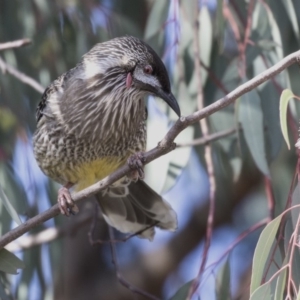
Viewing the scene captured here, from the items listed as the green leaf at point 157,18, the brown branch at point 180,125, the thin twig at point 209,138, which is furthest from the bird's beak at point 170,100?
the green leaf at point 157,18

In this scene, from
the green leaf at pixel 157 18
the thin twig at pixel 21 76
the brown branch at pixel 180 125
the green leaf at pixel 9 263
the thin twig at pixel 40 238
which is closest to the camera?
the brown branch at pixel 180 125

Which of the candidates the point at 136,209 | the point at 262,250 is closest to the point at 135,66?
the point at 136,209

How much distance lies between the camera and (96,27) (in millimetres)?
4152

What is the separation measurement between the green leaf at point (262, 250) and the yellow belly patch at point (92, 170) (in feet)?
3.35

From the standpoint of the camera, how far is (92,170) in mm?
3223

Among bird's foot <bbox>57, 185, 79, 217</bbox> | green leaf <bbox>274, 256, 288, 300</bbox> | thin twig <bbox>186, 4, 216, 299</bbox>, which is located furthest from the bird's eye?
green leaf <bbox>274, 256, 288, 300</bbox>

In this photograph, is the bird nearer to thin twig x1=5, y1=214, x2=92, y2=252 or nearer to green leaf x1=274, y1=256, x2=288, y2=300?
thin twig x1=5, y1=214, x2=92, y2=252

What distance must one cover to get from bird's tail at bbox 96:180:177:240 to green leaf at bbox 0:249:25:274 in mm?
944

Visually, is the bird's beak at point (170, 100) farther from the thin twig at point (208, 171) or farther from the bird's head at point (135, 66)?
the thin twig at point (208, 171)

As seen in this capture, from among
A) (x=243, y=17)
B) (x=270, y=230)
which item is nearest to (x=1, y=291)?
(x=270, y=230)

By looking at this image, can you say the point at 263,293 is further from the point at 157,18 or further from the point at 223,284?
the point at 157,18

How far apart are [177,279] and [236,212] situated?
552mm

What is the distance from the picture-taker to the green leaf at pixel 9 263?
2.64 m

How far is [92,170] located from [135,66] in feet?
1.53
